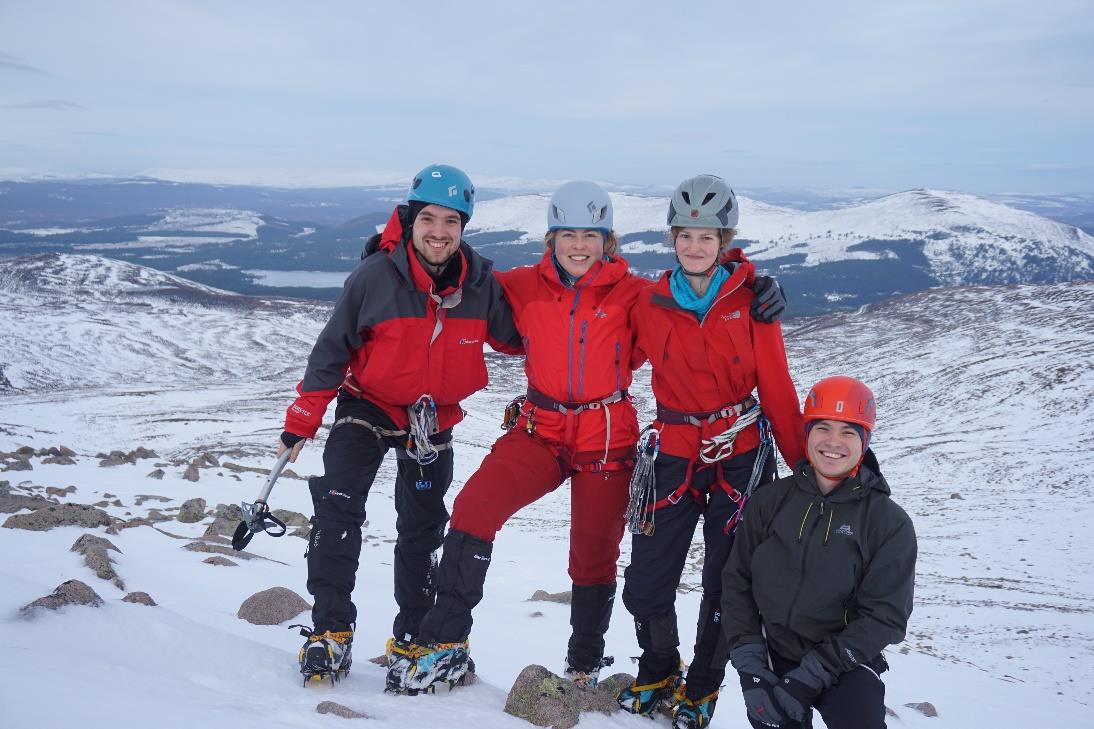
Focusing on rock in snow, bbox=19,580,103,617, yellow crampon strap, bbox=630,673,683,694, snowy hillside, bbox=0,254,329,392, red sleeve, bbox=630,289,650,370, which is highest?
red sleeve, bbox=630,289,650,370

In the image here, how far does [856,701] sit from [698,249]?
290 cm

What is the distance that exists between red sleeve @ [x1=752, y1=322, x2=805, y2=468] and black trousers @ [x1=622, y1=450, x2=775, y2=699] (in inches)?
9.5

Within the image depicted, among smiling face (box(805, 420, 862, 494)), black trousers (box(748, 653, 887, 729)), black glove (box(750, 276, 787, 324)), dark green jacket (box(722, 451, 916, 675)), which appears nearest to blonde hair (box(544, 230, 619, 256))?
black glove (box(750, 276, 787, 324))

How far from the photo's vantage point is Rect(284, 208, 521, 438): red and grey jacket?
→ 5.14m

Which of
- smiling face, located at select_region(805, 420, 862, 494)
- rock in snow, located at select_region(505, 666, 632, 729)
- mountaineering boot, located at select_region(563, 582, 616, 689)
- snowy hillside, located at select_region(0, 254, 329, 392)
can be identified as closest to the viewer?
smiling face, located at select_region(805, 420, 862, 494)

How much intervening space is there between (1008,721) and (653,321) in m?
7.51

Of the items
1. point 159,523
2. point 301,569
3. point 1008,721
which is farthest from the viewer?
point 159,523

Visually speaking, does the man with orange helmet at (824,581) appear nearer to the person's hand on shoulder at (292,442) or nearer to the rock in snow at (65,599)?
the person's hand on shoulder at (292,442)

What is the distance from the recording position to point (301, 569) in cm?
952

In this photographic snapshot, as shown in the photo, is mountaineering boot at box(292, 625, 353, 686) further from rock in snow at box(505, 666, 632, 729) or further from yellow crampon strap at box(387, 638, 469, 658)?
rock in snow at box(505, 666, 632, 729)

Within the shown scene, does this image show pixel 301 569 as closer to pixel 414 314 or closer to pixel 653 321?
pixel 414 314

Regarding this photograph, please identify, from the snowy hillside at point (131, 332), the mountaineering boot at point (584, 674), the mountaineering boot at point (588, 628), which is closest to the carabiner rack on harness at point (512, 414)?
the mountaineering boot at point (588, 628)

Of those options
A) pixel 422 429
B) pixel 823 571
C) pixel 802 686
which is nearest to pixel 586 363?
pixel 422 429

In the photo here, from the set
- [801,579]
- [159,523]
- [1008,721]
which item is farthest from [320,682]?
[159,523]
